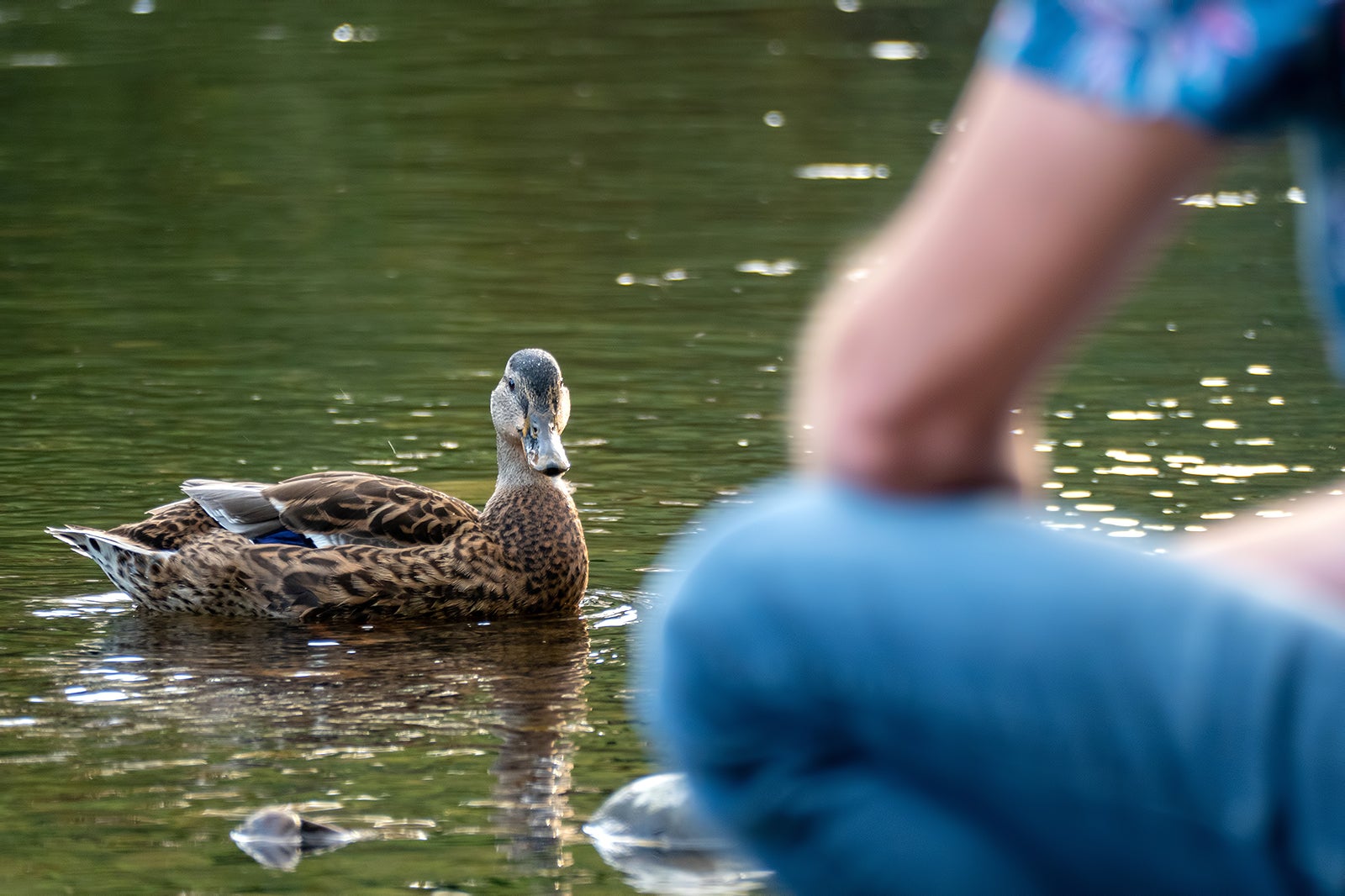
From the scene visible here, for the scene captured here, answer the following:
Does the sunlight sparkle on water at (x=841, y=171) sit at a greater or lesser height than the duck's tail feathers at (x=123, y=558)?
greater

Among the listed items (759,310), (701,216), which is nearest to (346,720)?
(759,310)

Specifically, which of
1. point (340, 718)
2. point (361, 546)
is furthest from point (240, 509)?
point (340, 718)

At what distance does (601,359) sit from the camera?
11242 mm

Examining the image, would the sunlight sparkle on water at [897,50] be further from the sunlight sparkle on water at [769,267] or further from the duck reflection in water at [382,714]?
the duck reflection in water at [382,714]

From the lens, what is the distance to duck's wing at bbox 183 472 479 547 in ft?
25.5

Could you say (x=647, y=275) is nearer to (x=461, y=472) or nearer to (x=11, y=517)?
(x=461, y=472)

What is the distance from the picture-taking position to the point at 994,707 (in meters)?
2.04

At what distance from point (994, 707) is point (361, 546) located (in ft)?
19.2

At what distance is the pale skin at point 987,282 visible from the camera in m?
1.86

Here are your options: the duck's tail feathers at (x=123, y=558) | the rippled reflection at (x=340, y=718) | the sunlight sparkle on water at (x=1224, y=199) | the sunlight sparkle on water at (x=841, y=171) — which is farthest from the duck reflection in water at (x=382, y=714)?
the sunlight sparkle on water at (x=841, y=171)

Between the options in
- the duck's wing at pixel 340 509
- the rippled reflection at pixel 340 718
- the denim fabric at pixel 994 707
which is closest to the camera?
the denim fabric at pixel 994 707

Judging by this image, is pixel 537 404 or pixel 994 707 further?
pixel 537 404

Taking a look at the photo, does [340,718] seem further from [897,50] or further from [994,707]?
[897,50]

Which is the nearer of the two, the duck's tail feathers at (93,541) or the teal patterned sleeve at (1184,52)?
the teal patterned sleeve at (1184,52)
